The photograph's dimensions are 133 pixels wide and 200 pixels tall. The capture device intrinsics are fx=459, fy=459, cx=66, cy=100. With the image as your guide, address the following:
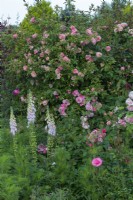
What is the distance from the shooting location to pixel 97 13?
805 centimetres

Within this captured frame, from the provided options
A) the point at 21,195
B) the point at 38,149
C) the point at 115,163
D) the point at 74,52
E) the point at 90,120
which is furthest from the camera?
the point at 74,52

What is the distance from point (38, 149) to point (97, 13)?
3891 mm

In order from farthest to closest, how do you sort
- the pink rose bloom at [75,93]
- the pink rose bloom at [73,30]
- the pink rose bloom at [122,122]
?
the pink rose bloom at [73,30] < the pink rose bloom at [75,93] < the pink rose bloom at [122,122]

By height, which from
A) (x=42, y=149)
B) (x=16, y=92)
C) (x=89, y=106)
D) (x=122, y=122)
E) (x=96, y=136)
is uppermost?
(x=16, y=92)

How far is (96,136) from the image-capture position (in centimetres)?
435

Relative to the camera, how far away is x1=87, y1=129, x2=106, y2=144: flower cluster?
4.21 m

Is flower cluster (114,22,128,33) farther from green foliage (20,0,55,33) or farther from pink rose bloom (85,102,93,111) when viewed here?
pink rose bloom (85,102,93,111)

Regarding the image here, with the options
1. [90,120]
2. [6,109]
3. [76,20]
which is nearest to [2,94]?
[6,109]

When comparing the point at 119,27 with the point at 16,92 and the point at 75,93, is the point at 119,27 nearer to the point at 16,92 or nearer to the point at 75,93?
the point at 75,93

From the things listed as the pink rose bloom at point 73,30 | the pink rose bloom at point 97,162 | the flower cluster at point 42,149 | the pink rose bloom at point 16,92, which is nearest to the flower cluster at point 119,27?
the pink rose bloom at point 73,30

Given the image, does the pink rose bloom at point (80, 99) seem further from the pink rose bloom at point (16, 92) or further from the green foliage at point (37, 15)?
the green foliage at point (37, 15)

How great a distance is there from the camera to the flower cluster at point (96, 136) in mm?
4212

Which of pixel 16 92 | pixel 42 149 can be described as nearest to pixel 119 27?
pixel 16 92

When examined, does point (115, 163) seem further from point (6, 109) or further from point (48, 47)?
point (6, 109)
